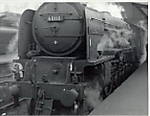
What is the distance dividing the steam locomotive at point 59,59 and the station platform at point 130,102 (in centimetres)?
13

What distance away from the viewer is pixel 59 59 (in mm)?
2416

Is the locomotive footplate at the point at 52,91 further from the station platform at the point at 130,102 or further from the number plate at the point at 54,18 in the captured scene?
the number plate at the point at 54,18

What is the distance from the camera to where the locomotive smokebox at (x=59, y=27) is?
7.93 ft

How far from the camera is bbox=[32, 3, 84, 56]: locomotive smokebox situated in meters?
2.42

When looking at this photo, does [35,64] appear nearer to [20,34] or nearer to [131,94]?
[20,34]

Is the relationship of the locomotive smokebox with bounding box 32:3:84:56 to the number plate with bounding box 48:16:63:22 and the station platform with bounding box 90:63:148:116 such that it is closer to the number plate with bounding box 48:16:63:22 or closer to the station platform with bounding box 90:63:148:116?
the number plate with bounding box 48:16:63:22

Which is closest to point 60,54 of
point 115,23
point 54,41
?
point 54,41

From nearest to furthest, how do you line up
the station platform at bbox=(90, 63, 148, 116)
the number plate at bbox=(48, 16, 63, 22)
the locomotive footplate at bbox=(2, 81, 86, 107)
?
the station platform at bbox=(90, 63, 148, 116), the locomotive footplate at bbox=(2, 81, 86, 107), the number plate at bbox=(48, 16, 63, 22)

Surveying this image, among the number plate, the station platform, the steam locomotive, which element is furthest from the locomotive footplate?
the number plate

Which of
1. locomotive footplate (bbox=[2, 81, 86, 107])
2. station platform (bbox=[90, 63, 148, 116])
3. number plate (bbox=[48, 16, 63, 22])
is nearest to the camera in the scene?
station platform (bbox=[90, 63, 148, 116])

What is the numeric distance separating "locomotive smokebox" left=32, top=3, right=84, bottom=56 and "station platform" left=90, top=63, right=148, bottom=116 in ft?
2.01

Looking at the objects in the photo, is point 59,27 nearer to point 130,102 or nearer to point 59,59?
point 59,59

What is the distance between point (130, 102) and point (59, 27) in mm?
932

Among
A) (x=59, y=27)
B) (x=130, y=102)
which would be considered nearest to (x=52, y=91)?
(x=59, y=27)
